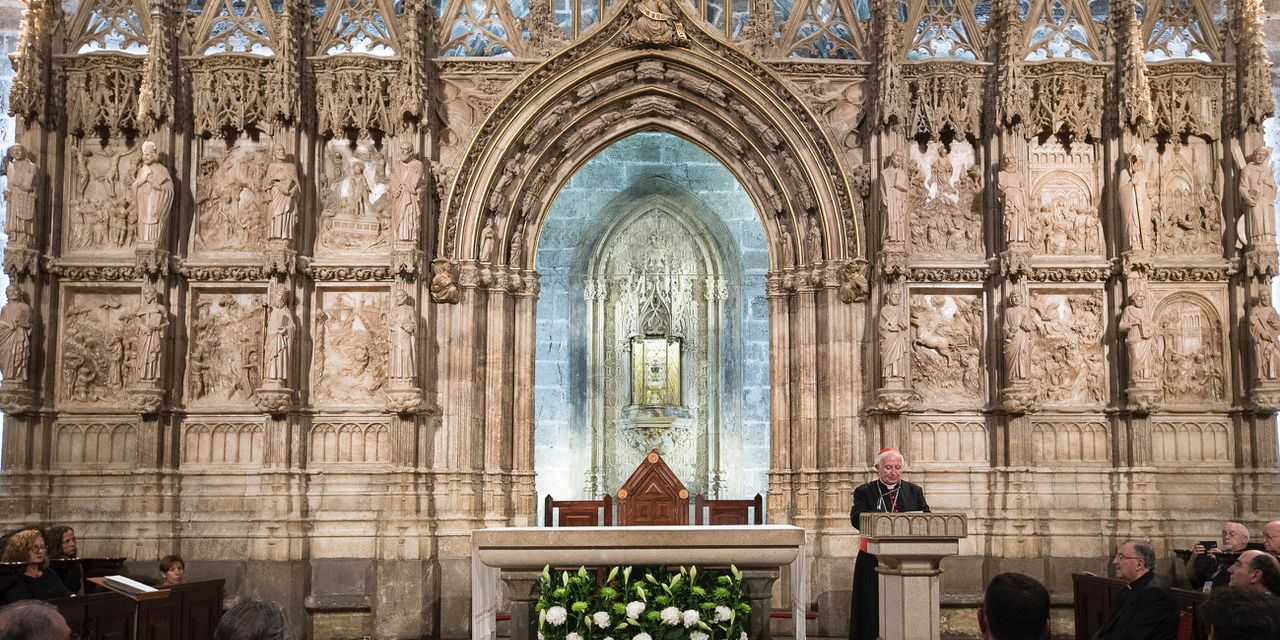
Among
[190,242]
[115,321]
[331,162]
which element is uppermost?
[331,162]

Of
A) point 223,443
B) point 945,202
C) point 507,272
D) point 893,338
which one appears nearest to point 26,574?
point 223,443

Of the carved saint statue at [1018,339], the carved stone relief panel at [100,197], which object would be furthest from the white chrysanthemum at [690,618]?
the carved stone relief panel at [100,197]

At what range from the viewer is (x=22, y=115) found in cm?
1293

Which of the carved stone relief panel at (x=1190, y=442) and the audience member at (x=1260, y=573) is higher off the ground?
the carved stone relief panel at (x=1190, y=442)

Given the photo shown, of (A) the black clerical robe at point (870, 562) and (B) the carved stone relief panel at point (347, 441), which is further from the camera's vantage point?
(B) the carved stone relief panel at point (347, 441)

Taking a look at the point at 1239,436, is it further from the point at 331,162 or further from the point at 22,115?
the point at 22,115

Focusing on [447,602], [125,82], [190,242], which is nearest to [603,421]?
[447,602]

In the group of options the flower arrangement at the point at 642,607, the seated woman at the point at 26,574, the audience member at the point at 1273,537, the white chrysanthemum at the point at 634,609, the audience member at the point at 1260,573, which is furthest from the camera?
the audience member at the point at 1273,537

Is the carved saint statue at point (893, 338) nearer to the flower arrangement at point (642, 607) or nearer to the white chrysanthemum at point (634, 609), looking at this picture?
the flower arrangement at point (642, 607)

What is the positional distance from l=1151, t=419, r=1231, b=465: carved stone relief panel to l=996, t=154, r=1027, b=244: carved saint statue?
2.54 metres

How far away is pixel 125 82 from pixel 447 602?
6.63 m

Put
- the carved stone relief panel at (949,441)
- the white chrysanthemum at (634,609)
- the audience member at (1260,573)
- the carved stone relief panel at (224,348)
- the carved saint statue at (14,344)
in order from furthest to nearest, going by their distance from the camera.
→ the carved stone relief panel at (949,441), the carved stone relief panel at (224,348), the carved saint statue at (14,344), the white chrysanthemum at (634,609), the audience member at (1260,573)

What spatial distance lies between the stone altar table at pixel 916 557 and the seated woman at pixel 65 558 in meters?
6.20

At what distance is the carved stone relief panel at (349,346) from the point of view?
13.2 m
